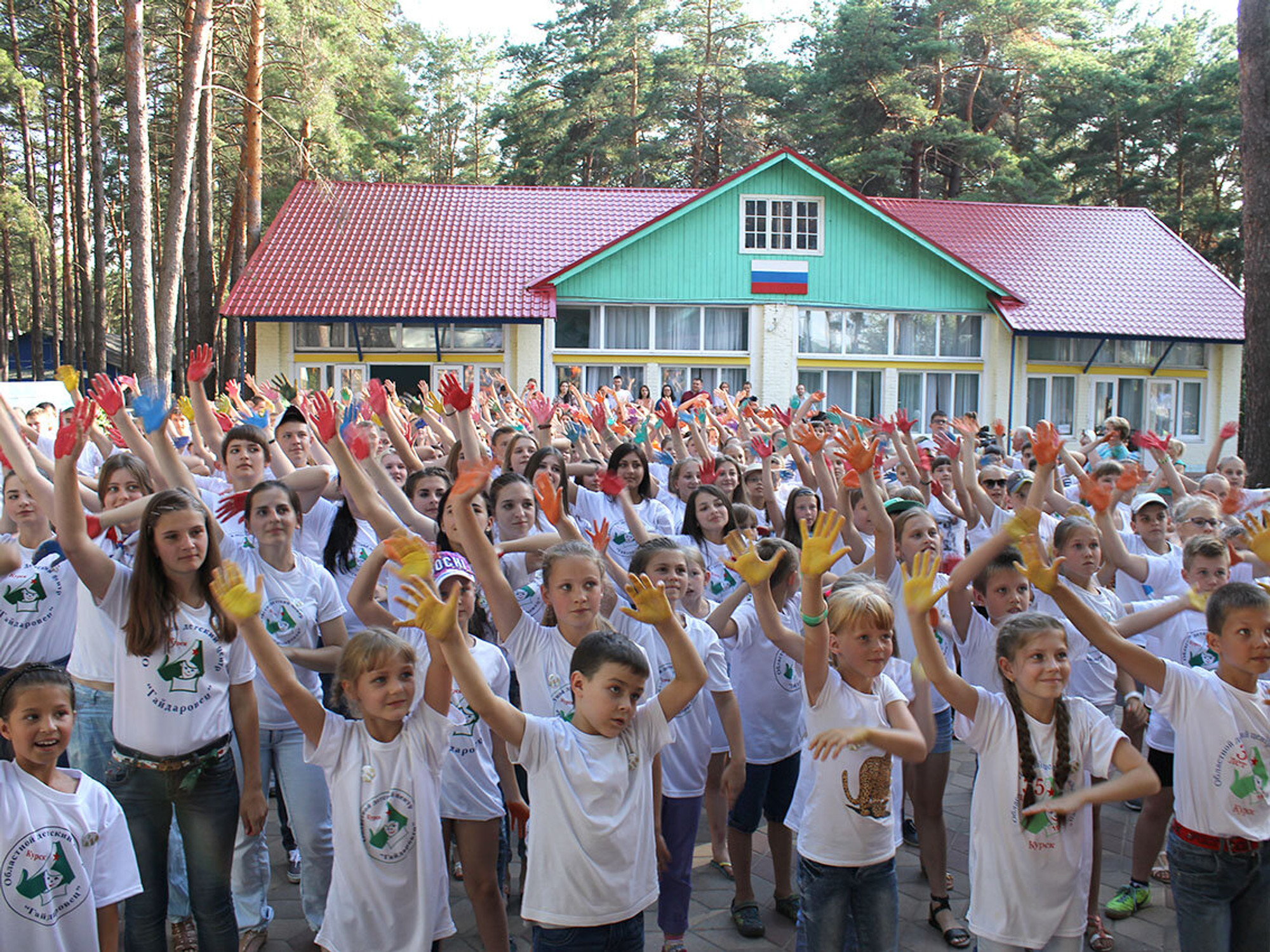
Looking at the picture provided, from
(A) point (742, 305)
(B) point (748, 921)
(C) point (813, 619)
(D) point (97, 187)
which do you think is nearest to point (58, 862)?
(C) point (813, 619)

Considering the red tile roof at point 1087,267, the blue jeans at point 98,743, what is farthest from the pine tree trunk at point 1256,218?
the red tile roof at point 1087,267

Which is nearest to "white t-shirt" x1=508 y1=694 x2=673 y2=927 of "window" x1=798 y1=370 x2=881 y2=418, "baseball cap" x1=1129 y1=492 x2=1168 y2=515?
"baseball cap" x1=1129 y1=492 x2=1168 y2=515

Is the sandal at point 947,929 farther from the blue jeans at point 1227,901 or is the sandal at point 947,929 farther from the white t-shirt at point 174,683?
the white t-shirt at point 174,683

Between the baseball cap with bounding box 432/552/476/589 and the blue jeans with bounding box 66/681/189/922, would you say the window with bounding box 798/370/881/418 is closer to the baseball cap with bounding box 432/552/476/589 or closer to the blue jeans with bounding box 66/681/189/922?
the baseball cap with bounding box 432/552/476/589

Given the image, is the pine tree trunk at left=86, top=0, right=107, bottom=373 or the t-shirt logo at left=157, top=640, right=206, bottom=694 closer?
the t-shirt logo at left=157, top=640, right=206, bottom=694

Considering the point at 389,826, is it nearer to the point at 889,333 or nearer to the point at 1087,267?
the point at 889,333

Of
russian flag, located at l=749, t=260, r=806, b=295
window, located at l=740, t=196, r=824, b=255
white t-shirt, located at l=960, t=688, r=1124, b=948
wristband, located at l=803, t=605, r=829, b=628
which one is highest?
window, located at l=740, t=196, r=824, b=255

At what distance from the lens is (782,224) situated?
23578 millimetres

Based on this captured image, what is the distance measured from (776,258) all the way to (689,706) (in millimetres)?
20563

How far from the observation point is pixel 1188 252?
26734 mm

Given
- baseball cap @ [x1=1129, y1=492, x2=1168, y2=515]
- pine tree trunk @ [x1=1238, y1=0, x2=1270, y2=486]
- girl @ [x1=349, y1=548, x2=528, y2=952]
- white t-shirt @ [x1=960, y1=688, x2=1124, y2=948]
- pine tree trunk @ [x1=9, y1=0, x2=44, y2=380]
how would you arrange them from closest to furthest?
white t-shirt @ [x1=960, y1=688, x2=1124, y2=948] < girl @ [x1=349, y1=548, x2=528, y2=952] < baseball cap @ [x1=1129, y1=492, x2=1168, y2=515] < pine tree trunk @ [x1=1238, y1=0, x2=1270, y2=486] < pine tree trunk @ [x1=9, y1=0, x2=44, y2=380]

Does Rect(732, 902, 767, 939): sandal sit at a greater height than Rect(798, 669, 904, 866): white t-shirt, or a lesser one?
lesser

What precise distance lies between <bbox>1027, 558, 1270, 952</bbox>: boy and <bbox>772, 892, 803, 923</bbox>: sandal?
4.61 ft

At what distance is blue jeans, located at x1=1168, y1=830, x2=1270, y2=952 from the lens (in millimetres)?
3203
